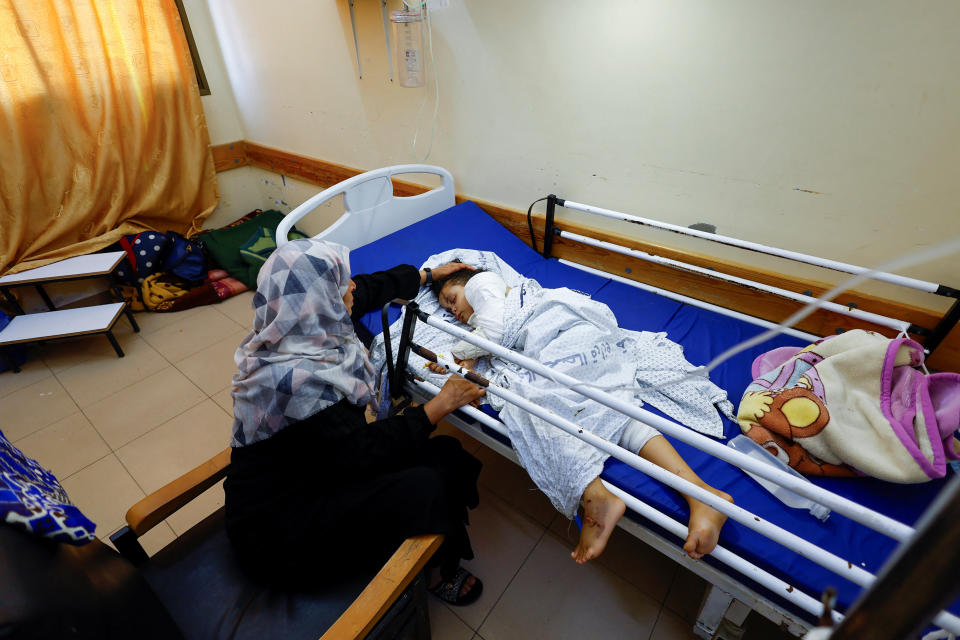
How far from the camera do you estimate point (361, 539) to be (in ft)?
3.85

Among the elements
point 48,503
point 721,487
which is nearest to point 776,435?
point 721,487

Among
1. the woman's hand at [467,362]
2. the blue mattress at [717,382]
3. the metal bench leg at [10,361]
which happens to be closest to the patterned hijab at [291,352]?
the woman's hand at [467,362]

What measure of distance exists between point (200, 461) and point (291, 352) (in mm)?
1384

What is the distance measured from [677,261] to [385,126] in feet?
6.43

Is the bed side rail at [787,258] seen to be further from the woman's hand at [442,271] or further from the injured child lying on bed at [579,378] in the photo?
the woman's hand at [442,271]

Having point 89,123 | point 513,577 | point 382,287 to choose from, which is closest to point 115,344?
point 89,123

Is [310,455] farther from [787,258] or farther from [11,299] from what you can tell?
[11,299]

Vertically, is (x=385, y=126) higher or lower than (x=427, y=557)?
higher

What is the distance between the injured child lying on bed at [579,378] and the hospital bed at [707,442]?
0.21 ft

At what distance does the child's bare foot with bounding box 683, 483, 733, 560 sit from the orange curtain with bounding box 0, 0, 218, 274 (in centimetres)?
389

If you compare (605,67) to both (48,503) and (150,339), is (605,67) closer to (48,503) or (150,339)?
(48,503)

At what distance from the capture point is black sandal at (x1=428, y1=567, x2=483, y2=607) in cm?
158

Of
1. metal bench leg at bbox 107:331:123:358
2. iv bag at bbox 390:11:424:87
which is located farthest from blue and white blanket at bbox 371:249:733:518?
metal bench leg at bbox 107:331:123:358

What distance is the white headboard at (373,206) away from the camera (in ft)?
7.07
